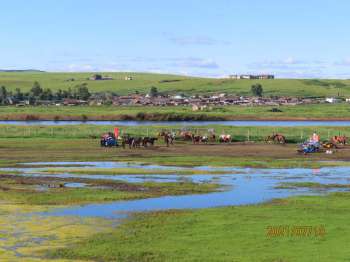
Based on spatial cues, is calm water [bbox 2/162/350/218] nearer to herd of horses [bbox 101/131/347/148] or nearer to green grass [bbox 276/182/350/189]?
green grass [bbox 276/182/350/189]

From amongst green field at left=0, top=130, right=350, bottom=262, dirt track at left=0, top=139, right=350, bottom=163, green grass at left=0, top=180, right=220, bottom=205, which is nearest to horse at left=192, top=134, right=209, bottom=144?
dirt track at left=0, top=139, right=350, bottom=163

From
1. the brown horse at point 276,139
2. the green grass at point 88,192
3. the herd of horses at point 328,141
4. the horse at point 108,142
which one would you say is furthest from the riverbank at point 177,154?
the green grass at point 88,192

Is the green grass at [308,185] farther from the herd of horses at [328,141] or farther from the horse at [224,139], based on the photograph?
the horse at [224,139]

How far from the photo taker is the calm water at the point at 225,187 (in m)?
39.0

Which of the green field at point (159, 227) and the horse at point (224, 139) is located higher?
the green field at point (159, 227)

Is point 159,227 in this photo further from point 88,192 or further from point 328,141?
point 328,141

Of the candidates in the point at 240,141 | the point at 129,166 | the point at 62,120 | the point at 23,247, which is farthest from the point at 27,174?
the point at 62,120

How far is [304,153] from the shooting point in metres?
72.7

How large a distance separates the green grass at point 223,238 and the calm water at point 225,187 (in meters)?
2.95

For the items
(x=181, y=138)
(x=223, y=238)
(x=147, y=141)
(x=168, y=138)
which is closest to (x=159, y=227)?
(x=223, y=238)

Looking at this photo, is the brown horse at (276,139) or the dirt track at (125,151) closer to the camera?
the dirt track at (125,151)

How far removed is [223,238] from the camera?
30297 mm

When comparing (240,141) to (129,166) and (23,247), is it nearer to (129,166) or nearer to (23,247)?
(129,166)

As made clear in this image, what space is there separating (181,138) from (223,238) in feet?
192
